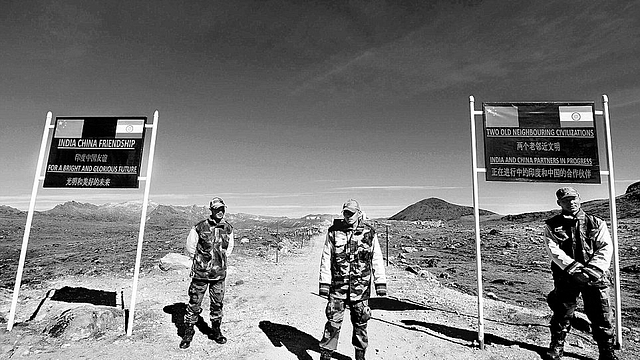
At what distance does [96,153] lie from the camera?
7.47 m

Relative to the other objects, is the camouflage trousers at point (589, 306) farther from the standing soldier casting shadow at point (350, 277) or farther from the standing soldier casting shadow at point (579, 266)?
the standing soldier casting shadow at point (350, 277)

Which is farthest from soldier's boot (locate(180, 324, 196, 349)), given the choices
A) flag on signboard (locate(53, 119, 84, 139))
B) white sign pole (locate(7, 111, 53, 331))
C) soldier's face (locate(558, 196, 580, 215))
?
soldier's face (locate(558, 196, 580, 215))

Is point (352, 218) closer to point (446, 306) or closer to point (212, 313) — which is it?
point (212, 313)

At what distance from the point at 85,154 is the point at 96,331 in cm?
372

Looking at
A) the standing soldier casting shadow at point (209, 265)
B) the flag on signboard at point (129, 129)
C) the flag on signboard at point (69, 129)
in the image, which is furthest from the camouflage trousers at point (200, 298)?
the flag on signboard at point (69, 129)

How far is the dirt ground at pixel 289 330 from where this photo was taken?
20.4 feet

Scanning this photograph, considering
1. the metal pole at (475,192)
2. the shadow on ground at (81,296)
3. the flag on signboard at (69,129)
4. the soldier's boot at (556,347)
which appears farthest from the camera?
the shadow on ground at (81,296)

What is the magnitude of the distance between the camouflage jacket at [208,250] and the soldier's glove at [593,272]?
19.4ft

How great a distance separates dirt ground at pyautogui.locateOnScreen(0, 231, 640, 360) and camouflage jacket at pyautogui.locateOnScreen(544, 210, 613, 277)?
2.08 metres

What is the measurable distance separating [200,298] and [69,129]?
4908mm

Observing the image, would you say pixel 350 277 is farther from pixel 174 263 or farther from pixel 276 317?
pixel 174 263

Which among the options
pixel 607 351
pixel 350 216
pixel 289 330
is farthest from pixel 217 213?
pixel 607 351

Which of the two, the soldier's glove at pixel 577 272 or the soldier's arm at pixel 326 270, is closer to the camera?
the soldier's glove at pixel 577 272

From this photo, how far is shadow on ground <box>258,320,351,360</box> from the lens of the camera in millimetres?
6246
